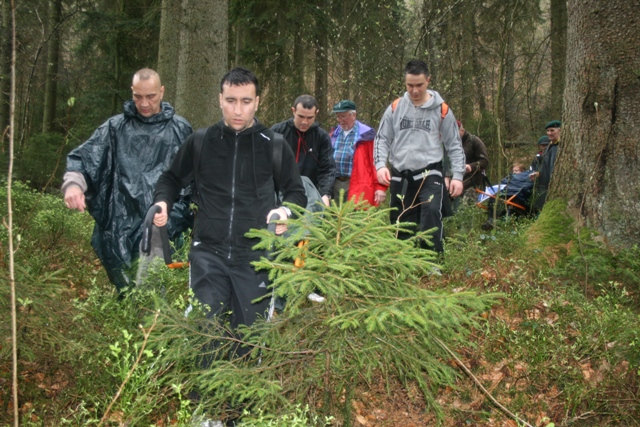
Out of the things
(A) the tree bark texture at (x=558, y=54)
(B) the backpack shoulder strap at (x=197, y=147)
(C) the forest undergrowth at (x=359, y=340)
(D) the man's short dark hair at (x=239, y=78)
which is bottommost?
(C) the forest undergrowth at (x=359, y=340)

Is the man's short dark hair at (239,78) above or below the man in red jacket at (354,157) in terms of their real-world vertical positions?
above

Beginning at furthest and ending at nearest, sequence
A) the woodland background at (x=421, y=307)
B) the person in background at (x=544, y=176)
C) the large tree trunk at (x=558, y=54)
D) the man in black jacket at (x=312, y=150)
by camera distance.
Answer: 1. the large tree trunk at (x=558, y=54)
2. the person in background at (x=544, y=176)
3. the man in black jacket at (x=312, y=150)
4. the woodland background at (x=421, y=307)

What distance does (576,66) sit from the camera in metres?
5.75

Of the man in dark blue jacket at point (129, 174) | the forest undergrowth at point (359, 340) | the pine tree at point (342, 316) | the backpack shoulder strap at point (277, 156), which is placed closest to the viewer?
the pine tree at point (342, 316)

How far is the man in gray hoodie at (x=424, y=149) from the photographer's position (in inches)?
228

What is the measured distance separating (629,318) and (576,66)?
2764mm

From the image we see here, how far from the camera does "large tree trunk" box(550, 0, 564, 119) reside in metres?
13.8

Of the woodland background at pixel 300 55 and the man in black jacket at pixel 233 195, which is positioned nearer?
the man in black jacket at pixel 233 195

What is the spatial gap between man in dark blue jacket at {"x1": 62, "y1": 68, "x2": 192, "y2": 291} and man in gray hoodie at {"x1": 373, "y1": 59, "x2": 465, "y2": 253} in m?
2.36

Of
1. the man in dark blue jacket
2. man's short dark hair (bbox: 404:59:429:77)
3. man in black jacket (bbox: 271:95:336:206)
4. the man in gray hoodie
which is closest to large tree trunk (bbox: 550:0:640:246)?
the man in gray hoodie

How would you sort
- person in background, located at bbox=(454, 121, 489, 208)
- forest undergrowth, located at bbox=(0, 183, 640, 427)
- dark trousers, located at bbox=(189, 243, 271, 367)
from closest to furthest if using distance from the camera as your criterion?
forest undergrowth, located at bbox=(0, 183, 640, 427), dark trousers, located at bbox=(189, 243, 271, 367), person in background, located at bbox=(454, 121, 489, 208)

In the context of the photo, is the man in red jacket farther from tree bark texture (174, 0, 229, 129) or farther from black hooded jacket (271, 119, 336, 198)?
tree bark texture (174, 0, 229, 129)

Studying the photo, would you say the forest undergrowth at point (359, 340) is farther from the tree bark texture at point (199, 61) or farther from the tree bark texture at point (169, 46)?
the tree bark texture at point (169, 46)

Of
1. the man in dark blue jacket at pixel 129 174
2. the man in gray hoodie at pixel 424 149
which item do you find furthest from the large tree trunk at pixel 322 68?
the man in dark blue jacket at pixel 129 174
